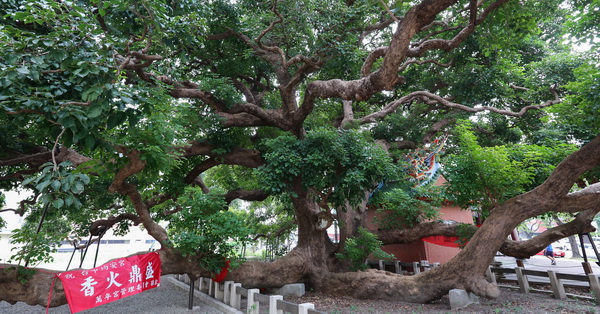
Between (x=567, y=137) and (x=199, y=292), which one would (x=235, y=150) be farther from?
(x=567, y=137)

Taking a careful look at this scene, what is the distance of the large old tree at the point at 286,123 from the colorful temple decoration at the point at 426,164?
0.45 m

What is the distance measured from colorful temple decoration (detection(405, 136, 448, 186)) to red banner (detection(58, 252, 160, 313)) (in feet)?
27.8

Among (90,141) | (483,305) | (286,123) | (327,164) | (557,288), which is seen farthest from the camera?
(286,123)

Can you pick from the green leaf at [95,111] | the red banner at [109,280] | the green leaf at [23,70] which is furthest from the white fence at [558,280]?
the green leaf at [23,70]

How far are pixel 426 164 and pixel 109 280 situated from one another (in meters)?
9.75

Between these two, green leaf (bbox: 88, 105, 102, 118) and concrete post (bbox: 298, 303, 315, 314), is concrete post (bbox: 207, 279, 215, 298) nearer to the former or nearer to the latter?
concrete post (bbox: 298, 303, 315, 314)

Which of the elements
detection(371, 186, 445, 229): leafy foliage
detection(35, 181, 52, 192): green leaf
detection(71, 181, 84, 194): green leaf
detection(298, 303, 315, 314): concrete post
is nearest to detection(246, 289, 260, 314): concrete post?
detection(298, 303, 315, 314): concrete post

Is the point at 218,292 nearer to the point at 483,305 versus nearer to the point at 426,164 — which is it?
the point at 483,305

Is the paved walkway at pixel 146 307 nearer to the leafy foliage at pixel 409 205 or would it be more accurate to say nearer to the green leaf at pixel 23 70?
the green leaf at pixel 23 70

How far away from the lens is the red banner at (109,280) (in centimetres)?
534

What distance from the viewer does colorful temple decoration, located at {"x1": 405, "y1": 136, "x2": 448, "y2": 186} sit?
34.0 ft

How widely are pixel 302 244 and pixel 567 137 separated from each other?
8817 mm

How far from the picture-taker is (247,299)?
239 inches

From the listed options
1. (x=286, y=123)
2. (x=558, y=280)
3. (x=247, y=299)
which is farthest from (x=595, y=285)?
(x=286, y=123)
